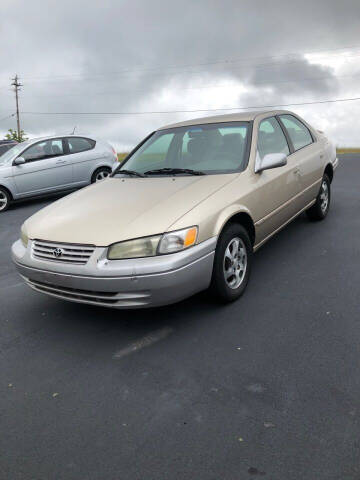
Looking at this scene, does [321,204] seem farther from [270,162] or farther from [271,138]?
[270,162]

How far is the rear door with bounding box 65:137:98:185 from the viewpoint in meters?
10.8

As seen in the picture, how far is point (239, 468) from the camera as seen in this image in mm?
2166

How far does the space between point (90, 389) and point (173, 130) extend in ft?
10.8

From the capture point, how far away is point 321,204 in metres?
6.36

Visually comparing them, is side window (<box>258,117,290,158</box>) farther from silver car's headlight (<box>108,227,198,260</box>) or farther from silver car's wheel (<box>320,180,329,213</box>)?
silver car's headlight (<box>108,227,198,260</box>)

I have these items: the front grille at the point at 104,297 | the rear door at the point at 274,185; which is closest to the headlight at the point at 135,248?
the front grille at the point at 104,297

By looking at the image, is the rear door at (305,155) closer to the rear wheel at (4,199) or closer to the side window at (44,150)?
the side window at (44,150)

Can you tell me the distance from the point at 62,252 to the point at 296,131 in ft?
11.6

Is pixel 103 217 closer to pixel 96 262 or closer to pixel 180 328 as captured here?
pixel 96 262

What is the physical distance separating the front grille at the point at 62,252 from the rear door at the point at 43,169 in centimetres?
711

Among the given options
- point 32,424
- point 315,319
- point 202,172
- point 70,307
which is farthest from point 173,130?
point 32,424

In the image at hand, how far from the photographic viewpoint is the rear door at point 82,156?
10.8 meters

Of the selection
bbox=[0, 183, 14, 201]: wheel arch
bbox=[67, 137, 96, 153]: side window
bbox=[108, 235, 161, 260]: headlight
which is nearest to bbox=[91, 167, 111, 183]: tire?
bbox=[67, 137, 96, 153]: side window

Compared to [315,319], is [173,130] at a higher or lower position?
higher
